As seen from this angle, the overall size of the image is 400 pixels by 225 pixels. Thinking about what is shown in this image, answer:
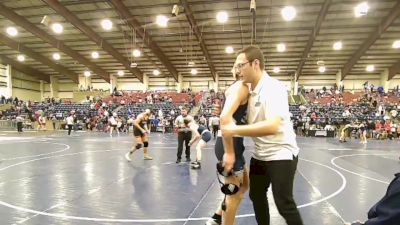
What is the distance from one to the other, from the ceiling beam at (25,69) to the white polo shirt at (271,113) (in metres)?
43.9

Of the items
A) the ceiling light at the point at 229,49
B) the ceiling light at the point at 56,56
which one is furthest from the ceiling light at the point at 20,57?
the ceiling light at the point at 229,49

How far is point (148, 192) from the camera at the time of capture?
→ 5.75 metres

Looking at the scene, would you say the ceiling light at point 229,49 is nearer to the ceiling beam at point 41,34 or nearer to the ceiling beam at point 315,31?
the ceiling beam at point 315,31

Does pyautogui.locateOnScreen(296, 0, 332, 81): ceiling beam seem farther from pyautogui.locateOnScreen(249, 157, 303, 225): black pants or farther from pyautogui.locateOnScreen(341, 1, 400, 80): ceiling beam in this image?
pyautogui.locateOnScreen(249, 157, 303, 225): black pants

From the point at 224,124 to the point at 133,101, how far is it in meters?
34.5

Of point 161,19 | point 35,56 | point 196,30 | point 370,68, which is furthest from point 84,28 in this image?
point 370,68

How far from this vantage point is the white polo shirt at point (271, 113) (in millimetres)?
2322

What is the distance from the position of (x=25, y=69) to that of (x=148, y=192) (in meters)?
42.8

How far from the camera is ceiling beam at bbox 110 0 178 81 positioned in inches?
931

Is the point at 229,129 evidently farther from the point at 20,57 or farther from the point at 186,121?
the point at 20,57

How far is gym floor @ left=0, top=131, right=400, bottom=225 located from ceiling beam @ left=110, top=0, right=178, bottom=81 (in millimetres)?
16796

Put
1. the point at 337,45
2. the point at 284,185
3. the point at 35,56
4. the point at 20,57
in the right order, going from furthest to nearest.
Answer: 1. the point at 20,57
2. the point at 35,56
3. the point at 337,45
4. the point at 284,185

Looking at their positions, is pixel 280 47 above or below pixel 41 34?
below

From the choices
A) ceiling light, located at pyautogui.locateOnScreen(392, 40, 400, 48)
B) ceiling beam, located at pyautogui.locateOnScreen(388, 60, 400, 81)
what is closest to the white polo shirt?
ceiling light, located at pyautogui.locateOnScreen(392, 40, 400, 48)
